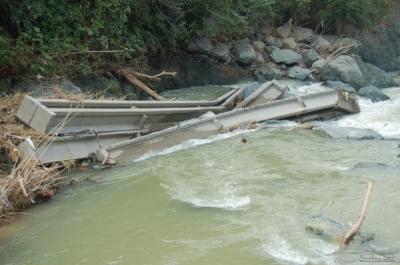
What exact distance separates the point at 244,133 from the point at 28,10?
19.4ft

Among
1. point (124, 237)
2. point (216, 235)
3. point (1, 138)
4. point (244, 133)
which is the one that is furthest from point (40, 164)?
point (244, 133)

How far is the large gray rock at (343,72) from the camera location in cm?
1803

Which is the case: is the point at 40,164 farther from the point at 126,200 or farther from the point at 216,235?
the point at 216,235

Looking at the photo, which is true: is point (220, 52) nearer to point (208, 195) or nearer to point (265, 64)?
point (265, 64)

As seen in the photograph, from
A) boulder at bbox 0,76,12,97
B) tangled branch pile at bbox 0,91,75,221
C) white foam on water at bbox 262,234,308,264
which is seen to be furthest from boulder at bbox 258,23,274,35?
white foam on water at bbox 262,234,308,264

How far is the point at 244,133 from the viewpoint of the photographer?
38.0 feet

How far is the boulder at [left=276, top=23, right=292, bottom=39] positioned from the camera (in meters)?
22.5

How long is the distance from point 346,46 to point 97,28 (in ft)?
42.1

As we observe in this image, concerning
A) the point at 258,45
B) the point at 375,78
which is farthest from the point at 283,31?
the point at 375,78

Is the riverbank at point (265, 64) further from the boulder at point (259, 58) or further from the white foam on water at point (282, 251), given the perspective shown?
the white foam on water at point (282, 251)

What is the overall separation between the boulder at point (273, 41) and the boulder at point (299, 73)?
7.86 feet

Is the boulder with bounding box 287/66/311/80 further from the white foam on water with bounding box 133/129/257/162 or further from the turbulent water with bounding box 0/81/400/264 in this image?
the turbulent water with bounding box 0/81/400/264

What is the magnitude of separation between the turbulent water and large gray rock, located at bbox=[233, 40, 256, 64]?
923 cm

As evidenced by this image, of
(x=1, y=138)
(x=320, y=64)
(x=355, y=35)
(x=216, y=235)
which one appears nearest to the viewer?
(x=216, y=235)
